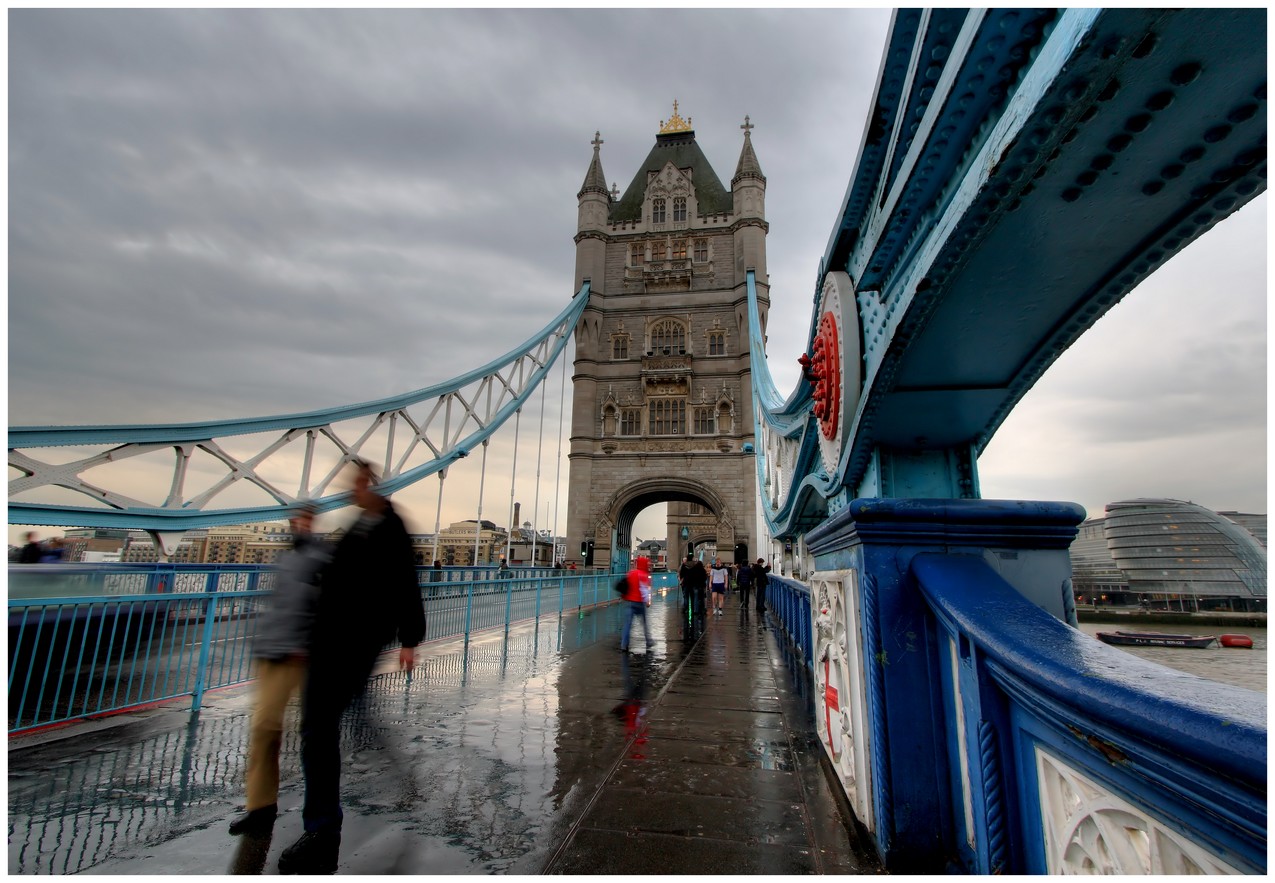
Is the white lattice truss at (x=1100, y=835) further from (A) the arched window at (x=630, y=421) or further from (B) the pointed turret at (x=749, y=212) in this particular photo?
(B) the pointed turret at (x=749, y=212)

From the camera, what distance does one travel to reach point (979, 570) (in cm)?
183

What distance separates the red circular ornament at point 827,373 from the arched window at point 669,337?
25.9 m

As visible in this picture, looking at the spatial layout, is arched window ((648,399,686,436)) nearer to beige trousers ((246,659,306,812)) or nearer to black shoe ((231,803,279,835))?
beige trousers ((246,659,306,812))

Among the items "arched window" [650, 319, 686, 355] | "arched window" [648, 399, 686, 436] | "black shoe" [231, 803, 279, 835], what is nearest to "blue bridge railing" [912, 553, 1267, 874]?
"black shoe" [231, 803, 279, 835]

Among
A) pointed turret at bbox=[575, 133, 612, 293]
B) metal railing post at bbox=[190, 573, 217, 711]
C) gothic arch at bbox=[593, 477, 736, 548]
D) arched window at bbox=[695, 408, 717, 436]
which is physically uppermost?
pointed turret at bbox=[575, 133, 612, 293]

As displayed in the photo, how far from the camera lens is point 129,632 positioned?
14.3ft

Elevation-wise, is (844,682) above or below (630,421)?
below

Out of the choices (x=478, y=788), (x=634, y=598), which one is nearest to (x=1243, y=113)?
(x=478, y=788)

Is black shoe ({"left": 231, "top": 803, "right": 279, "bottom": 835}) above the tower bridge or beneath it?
beneath

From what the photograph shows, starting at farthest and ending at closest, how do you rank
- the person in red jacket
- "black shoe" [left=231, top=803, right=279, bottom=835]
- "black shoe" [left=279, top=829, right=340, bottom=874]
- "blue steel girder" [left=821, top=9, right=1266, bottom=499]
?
the person in red jacket → "black shoe" [left=231, top=803, right=279, bottom=835] → "black shoe" [left=279, top=829, right=340, bottom=874] → "blue steel girder" [left=821, top=9, right=1266, bottom=499]

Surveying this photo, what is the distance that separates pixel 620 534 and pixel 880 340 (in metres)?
25.8

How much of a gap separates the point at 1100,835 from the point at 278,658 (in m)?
2.59

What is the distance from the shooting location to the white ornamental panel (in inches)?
84.0

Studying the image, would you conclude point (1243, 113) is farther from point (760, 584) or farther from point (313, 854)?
point (760, 584)
